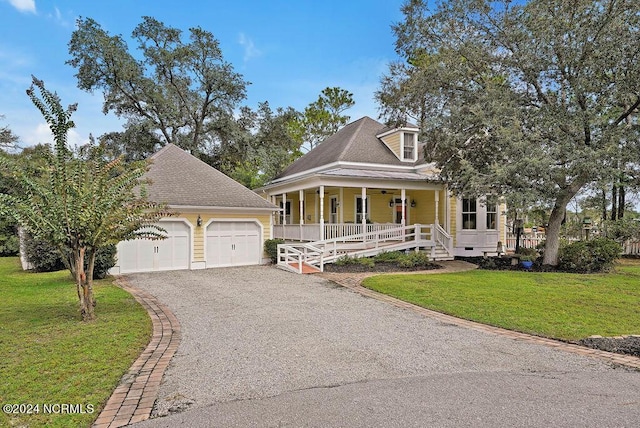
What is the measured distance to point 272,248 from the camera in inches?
628

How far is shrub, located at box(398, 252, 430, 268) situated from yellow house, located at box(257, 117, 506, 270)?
132 centimetres

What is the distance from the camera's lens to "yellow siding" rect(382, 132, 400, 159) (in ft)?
66.1

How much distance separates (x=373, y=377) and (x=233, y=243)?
474 inches

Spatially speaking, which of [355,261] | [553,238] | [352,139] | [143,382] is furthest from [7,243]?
Answer: [553,238]

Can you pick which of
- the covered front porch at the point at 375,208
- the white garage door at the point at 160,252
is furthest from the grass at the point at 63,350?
the covered front porch at the point at 375,208

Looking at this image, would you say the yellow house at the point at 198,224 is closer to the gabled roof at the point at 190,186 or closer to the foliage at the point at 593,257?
the gabled roof at the point at 190,186

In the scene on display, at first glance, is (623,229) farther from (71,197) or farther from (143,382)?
(71,197)

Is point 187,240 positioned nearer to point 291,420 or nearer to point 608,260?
point 291,420

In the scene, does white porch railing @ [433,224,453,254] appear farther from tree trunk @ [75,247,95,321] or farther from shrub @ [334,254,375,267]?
tree trunk @ [75,247,95,321]

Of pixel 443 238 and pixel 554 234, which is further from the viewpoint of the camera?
pixel 443 238

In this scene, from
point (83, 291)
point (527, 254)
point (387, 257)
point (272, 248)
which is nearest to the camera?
point (83, 291)

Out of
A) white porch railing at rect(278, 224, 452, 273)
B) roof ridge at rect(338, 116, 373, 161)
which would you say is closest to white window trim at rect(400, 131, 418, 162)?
roof ridge at rect(338, 116, 373, 161)

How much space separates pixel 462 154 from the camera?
1436 cm

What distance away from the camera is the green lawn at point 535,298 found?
21.4 feet
